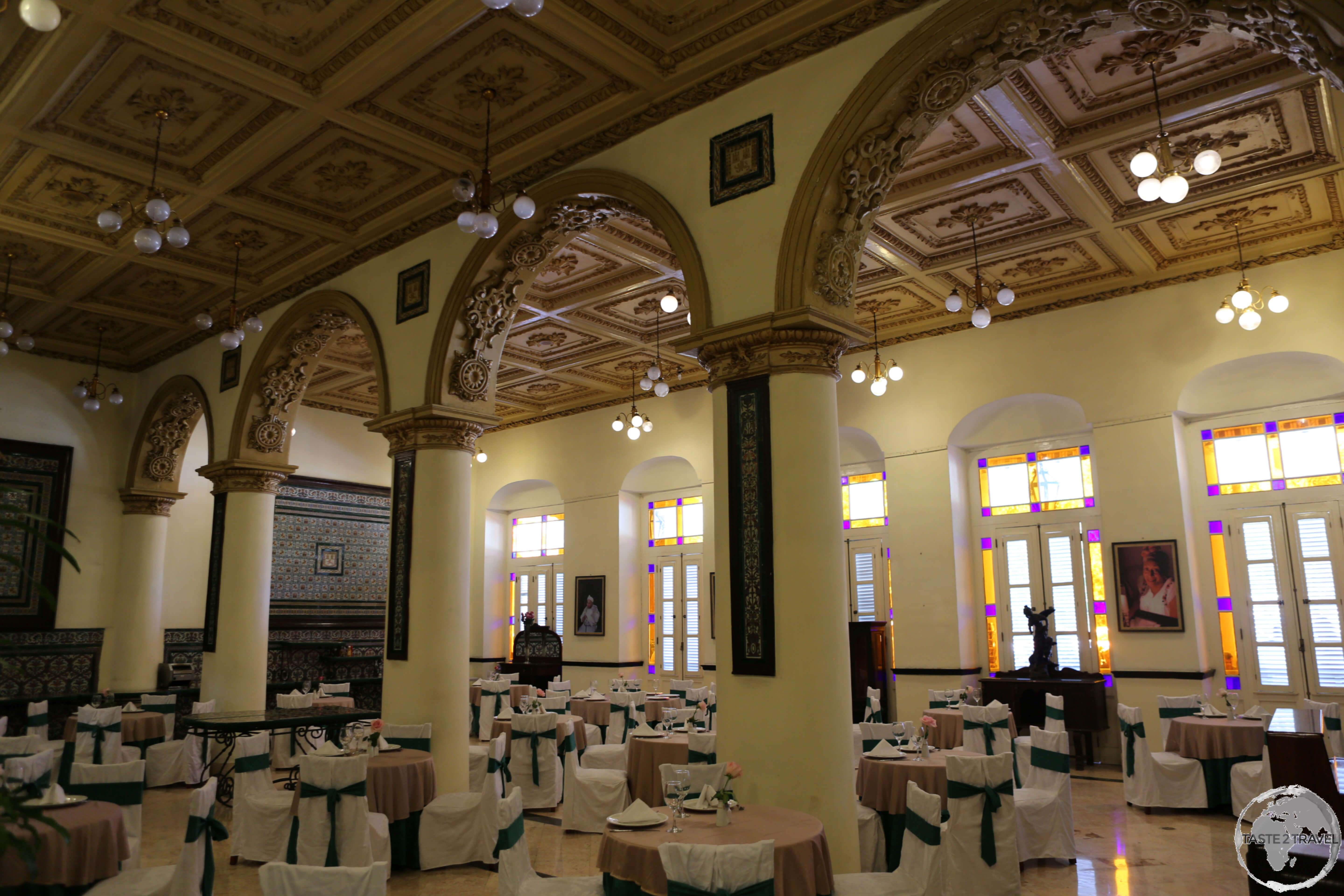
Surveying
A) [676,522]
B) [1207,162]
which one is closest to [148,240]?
[1207,162]

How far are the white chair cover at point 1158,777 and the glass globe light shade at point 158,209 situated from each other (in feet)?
27.0

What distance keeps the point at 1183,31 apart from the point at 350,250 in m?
7.16

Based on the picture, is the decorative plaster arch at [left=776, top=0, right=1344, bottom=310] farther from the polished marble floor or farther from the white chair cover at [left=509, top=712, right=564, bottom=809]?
the white chair cover at [left=509, top=712, right=564, bottom=809]

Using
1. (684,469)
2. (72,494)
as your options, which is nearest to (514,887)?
(684,469)

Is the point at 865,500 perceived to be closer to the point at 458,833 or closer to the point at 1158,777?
the point at 1158,777

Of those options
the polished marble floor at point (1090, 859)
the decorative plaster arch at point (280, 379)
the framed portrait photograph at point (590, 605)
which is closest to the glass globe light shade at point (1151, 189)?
the polished marble floor at point (1090, 859)

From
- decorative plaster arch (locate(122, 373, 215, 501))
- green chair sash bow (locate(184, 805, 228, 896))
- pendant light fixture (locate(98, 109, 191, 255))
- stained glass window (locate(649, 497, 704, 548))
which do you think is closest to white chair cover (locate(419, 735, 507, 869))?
green chair sash bow (locate(184, 805, 228, 896))

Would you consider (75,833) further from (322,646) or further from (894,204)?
(322,646)

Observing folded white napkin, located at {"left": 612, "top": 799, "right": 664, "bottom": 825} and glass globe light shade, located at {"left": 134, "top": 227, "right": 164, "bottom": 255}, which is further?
glass globe light shade, located at {"left": 134, "top": 227, "right": 164, "bottom": 255}

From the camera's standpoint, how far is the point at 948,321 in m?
10.8

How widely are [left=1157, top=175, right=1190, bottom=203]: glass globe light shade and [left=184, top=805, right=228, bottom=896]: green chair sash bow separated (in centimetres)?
586

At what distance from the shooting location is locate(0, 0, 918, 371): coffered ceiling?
5551mm

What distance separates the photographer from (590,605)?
1408 centimetres

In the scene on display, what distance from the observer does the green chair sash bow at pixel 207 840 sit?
13.4ft
